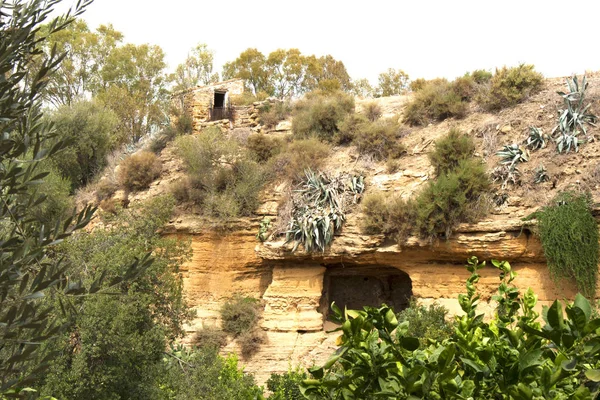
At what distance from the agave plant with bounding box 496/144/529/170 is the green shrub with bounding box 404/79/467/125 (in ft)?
10.4

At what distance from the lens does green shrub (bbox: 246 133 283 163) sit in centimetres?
1983

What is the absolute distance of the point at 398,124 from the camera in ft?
60.4

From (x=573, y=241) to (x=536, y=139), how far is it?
3549 mm

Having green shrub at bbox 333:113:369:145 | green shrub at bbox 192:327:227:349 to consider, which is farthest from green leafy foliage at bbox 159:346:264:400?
green shrub at bbox 333:113:369:145

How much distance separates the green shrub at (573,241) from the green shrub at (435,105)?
5.81 meters

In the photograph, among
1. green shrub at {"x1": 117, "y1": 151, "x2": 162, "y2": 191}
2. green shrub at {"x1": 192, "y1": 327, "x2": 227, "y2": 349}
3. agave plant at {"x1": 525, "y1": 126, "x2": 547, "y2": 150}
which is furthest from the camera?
green shrub at {"x1": 117, "y1": 151, "x2": 162, "y2": 191}

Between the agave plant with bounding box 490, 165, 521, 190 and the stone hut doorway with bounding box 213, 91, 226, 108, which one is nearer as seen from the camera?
the agave plant with bounding box 490, 165, 521, 190

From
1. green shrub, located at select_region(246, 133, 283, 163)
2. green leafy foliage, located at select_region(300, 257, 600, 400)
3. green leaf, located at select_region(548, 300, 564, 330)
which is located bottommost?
green leafy foliage, located at select_region(300, 257, 600, 400)

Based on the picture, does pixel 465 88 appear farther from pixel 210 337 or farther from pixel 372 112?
pixel 210 337

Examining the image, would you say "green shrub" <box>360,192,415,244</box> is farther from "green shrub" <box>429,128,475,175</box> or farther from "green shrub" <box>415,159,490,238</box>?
"green shrub" <box>429,128,475,175</box>

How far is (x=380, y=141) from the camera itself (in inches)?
696

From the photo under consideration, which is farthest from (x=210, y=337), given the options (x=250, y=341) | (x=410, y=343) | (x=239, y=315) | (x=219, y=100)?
(x=410, y=343)

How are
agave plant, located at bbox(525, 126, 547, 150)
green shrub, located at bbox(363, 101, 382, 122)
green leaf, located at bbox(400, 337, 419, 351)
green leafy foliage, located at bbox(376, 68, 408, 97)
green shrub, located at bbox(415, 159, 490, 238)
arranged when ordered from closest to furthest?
green leaf, located at bbox(400, 337, 419, 351)
green shrub, located at bbox(415, 159, 490, 238)
agave plant, located at bbox(525, 126, 547, 150)
green shrub, located at bbox(363, 101, 382, 122)
green leafy foliage, located at bbox(376, 68, 408, 97)

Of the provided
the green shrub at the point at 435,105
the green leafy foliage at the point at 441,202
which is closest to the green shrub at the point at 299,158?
the green shrub at the point at 435,105
